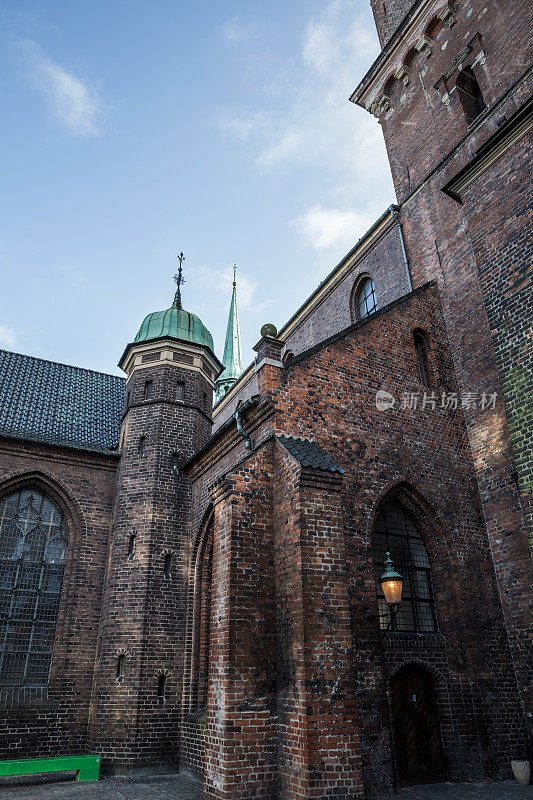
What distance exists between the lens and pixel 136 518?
12664 millimetres

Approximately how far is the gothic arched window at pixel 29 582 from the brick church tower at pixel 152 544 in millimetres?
1249

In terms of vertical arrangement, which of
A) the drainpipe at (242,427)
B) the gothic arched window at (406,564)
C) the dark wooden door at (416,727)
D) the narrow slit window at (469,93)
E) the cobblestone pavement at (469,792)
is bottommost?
the cobblestone pavement at (469,792)

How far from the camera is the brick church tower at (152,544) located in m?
10.8

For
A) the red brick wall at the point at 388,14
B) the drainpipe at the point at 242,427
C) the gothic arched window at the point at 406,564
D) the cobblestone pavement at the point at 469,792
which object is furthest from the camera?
the red brick wall at the point at 388,14

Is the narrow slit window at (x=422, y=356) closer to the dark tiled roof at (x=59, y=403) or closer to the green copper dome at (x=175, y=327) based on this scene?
the green copper dome at (x=175, y=327)

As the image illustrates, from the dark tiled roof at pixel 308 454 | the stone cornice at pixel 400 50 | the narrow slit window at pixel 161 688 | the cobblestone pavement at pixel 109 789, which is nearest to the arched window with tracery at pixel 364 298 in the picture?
the stone cornice at pixel 400 50

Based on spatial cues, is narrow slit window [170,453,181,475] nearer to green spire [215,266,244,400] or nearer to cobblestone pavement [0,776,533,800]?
cobblestone pavement [0,776,533,800]

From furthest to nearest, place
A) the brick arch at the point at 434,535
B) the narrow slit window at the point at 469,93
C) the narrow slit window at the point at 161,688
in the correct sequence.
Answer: the narrow slit window at the point at 469,93, the narrow slit window at the point at 161,688, the brick arch at the point at 434,535

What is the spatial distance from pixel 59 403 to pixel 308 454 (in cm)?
954

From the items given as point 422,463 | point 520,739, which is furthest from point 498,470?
point 520,739

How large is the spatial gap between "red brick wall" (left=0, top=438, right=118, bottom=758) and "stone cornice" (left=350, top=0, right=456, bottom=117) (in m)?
14.0

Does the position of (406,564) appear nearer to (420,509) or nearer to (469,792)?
(420,509)

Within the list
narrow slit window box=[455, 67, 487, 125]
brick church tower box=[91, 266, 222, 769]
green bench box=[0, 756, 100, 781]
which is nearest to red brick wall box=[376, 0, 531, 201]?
narrow slit window box=[455, 67, 487, 125]

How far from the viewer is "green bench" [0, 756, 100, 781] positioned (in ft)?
30.9
